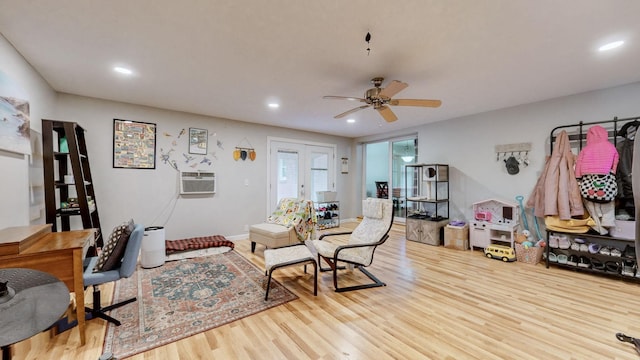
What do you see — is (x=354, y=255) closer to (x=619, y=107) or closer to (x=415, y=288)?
(x=415, y=288)

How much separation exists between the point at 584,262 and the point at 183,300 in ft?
16.1

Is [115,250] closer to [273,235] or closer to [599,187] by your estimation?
[273,235]

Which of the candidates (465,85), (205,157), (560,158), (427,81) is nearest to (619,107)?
(560,158)

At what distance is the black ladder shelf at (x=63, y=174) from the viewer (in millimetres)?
2826

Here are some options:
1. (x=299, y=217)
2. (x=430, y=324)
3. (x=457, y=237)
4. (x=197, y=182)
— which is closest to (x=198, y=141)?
(x=197, y=182)

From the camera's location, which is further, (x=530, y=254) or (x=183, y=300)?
(x=530, y=254)

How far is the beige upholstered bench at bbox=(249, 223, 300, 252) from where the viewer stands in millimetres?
3852

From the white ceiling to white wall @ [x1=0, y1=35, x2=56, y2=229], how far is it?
0.11 m

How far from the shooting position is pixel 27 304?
33.1 inches

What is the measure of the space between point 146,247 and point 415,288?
349 centimetres

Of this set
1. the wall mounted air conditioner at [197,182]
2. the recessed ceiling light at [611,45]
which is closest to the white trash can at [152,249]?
the wall mounted air conditioner at [197,182]

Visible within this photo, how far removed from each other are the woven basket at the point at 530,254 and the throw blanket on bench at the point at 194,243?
449 centimetres

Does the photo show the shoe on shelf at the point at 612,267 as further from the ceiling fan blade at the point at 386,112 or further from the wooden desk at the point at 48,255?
the wooden desk at the point at 48,255

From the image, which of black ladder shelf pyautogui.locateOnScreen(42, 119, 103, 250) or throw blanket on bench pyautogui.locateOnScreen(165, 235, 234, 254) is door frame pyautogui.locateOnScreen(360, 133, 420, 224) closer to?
throw blanket on bench pyautogui.locateOnScreen(165, 235, 234, 254)
